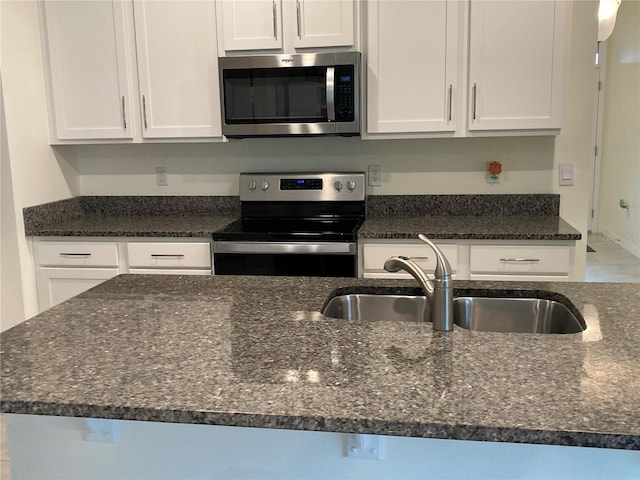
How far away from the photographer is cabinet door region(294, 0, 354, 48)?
9.77 feet

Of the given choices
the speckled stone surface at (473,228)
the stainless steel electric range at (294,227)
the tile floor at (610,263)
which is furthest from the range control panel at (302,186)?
the tile floor at (610,263)

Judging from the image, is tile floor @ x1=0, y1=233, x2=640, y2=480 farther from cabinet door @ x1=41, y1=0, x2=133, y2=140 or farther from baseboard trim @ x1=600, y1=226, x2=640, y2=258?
cabinet door @ x1=41, y1=0, x2=133, y2=140

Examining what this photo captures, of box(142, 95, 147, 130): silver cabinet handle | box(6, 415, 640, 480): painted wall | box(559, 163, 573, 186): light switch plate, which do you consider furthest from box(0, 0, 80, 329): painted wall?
box(559, 163, 573, 186): light switch plate

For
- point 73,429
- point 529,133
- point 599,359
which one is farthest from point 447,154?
point 73,429

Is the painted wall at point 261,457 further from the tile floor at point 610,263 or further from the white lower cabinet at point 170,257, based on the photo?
the tile floor at point 610,263

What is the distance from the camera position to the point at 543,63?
2.88 meters

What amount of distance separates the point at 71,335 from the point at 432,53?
7.42 ft

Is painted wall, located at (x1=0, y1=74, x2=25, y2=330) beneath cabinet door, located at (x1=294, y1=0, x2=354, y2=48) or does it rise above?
beneath

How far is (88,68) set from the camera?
10.7ft

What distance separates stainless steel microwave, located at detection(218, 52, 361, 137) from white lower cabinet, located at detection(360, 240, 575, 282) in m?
0.66

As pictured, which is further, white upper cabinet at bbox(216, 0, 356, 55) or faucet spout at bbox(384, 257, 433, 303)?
white upper cabinet at bbox(216, 0, 356, 55)

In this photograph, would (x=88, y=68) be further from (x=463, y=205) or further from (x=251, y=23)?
(x=463, y=205)

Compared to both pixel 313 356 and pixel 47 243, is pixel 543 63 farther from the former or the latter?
pixel 47 243

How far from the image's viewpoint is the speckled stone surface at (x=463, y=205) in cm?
330
